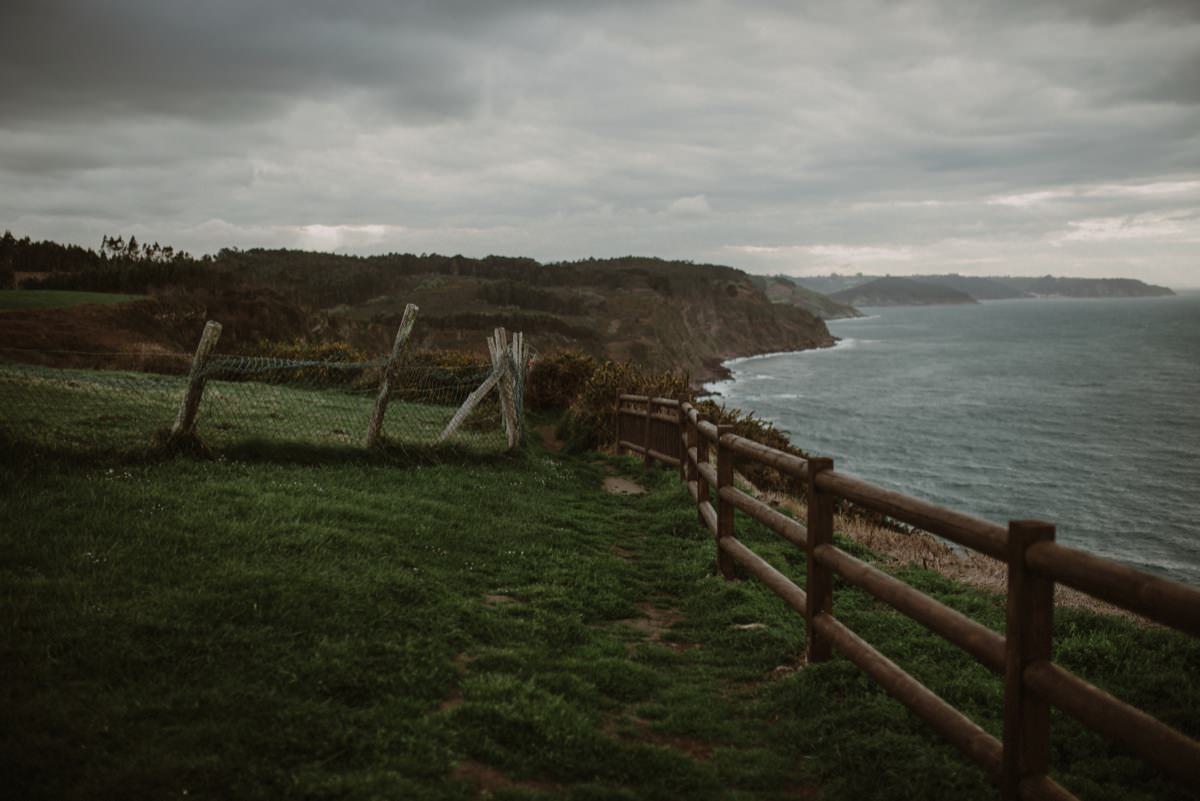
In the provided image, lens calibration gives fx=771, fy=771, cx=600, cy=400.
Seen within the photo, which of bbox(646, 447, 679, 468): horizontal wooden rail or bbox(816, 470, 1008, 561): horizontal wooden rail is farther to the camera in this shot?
bbox(646, 447, 679, 468): horizontal wooden rail

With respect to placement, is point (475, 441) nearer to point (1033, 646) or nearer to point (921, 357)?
point (1033, 646)

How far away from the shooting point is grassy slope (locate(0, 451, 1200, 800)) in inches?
154

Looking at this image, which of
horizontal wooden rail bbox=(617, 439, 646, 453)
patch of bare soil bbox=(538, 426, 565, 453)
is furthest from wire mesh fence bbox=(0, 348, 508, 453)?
horizontal wooden rail bbox=(617, 439, 646, 453)

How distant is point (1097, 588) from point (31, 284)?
47.9 m

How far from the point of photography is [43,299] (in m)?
30.9

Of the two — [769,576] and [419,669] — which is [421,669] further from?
[769,576]

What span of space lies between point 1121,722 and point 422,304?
343 feet

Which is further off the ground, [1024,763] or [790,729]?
[1024,763]

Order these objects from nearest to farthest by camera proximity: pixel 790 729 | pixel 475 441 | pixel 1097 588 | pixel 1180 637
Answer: pixel 1097 588 < pixel 790 729 < pixel 1180 637 < pixel 475 441

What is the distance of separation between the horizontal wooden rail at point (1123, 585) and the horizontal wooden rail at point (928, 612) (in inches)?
23.5

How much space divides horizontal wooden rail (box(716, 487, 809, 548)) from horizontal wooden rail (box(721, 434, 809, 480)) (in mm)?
419

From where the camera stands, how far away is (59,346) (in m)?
26.7

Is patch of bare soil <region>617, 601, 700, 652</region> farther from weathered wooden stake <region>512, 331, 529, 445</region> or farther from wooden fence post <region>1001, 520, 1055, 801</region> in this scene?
weathered wooden stake <region>512, 331, 529, 445</region>

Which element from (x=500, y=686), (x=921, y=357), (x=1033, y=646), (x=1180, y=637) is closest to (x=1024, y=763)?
(x=1033, y=646)
